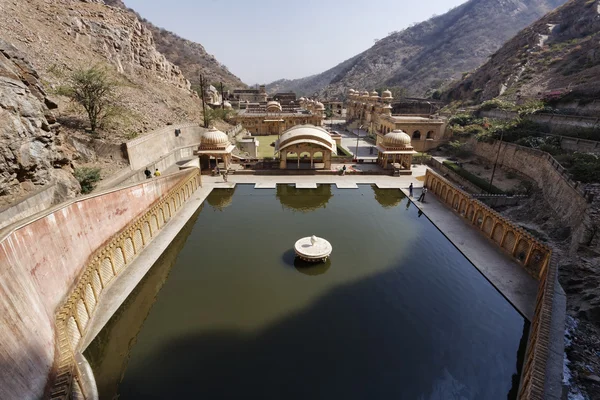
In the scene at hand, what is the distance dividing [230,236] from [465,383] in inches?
554

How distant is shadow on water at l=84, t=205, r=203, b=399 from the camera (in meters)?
9.84

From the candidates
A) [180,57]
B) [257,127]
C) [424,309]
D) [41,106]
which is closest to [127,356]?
[424,309]

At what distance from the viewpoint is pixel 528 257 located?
1509cm

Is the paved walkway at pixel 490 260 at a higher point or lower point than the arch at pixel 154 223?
lower

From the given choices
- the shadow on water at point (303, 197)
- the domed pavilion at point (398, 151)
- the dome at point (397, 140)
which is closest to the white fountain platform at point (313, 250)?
the shadow on water at point (303, 197)

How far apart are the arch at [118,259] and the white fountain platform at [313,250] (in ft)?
29.7

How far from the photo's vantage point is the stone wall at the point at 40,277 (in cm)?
764

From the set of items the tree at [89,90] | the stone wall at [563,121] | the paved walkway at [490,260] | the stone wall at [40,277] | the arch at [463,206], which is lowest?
the paved walkway at [490,260]

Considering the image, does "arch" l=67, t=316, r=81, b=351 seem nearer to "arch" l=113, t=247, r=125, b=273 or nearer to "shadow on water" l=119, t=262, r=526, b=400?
"shadow on water" l=119, t=262, r=526, b=400

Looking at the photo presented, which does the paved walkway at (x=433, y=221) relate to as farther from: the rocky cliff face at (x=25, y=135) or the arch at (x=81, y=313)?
the rocky cliff face at (x=25, y=135)

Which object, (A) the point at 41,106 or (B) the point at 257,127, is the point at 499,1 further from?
(A) the point at 41,106

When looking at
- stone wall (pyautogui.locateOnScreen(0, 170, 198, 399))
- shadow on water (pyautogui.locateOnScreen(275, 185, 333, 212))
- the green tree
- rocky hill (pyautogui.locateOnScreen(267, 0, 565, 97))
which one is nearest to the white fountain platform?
shadow on water (pyautogui.locateOnScreen(275, 185, 333, 212))

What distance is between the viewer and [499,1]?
170 metres

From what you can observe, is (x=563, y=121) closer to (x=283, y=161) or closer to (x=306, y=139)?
(x=306, y=139)
